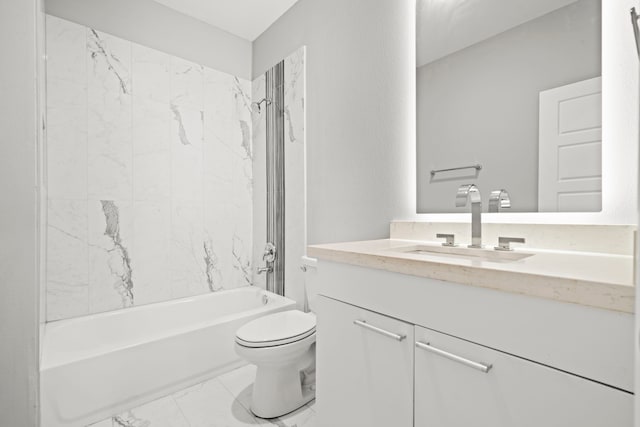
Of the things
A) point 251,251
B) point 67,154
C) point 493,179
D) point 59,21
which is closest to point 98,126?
point 67,154

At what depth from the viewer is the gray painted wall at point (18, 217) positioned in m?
1.09

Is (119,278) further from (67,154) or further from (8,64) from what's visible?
(8,64)

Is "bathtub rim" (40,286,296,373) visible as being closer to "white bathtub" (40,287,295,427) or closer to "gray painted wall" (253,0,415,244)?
"white bathtub" (40,287,295,427)

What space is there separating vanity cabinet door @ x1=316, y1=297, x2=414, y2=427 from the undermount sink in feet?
1.12

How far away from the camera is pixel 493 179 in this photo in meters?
1.25

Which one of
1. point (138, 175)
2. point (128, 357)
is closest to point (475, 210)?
point (128, 357)

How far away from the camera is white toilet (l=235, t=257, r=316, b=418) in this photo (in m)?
1.49

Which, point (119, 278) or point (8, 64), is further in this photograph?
point (119, 278)

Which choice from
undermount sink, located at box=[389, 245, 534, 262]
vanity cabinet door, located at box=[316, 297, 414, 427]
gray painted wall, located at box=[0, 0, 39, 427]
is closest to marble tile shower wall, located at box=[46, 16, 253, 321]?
gray painted wall, located at box=[0, 0, 39, 427]

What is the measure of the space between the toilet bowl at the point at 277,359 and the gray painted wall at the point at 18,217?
80 centimetres

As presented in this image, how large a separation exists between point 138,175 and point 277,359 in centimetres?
162

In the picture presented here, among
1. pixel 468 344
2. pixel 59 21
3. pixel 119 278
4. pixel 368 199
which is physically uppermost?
pixel 59 21

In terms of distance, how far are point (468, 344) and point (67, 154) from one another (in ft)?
7.73

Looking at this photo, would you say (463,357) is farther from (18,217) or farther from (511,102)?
(18,217)
